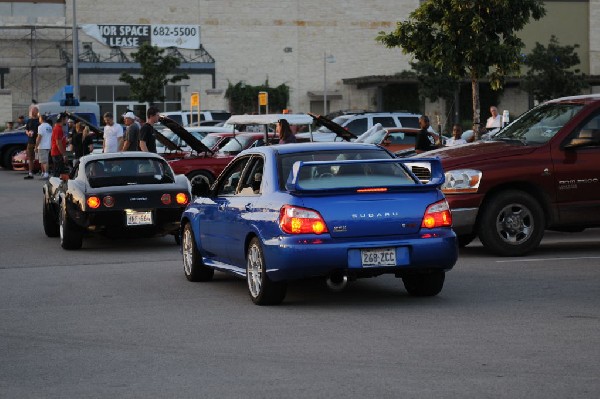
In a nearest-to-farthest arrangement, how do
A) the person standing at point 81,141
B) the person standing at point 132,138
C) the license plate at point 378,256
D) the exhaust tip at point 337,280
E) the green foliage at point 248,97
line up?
the license plate at point 378,256 < the exhaust tip at point 337,280 < the person standing at point 132,138 < the person standing at point 81,141 < the green foliage at point 248,97

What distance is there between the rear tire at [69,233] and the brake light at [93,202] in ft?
1.65

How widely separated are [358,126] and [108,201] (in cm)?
2389

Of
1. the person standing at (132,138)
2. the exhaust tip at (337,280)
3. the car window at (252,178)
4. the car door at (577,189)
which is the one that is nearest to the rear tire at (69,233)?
the car window at (252,178)

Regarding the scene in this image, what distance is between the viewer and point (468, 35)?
1169 inches

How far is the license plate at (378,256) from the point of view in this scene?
36.9ft

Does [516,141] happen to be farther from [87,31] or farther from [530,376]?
[87,31]

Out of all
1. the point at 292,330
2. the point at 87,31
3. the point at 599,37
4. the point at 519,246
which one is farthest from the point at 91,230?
the point at 599,37

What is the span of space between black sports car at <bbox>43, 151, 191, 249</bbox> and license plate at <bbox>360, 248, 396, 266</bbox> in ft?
22.1

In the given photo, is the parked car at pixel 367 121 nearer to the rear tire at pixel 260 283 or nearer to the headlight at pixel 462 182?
the headlight at pixel 462 182

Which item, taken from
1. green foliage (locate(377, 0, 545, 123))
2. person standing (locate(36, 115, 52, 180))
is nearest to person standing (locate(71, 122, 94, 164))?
person standing (locate(36, 115, 52, 180))

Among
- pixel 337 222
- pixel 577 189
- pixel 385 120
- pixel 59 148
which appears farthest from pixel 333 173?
pixel 385 120

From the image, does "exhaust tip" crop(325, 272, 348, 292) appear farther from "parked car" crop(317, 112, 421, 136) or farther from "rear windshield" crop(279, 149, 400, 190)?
"parked car" crop(317, 112, 421, 136)

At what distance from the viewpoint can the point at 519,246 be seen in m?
15.7

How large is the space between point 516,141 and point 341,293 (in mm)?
4710
